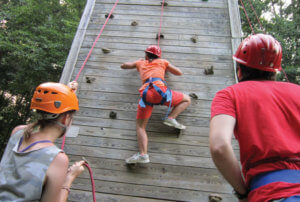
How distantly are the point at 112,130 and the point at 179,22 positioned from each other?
2.53 metres

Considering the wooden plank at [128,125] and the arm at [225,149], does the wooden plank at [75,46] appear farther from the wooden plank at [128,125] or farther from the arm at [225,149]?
the arm at [225,149]

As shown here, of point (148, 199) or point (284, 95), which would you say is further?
point (148, 199)

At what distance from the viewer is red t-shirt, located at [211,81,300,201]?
97cm

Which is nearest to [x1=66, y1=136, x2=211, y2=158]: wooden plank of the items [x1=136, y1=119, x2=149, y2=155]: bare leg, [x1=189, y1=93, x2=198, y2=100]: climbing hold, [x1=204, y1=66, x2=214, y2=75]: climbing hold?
[x1=136, y1=119, x2=149, y2=155]: bare leg

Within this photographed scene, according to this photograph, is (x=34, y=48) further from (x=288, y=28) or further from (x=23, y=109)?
(x=288, y=28)

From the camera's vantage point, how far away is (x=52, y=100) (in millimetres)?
1406

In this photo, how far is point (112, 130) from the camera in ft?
9.78

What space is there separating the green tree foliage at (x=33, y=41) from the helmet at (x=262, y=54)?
641 centimetres

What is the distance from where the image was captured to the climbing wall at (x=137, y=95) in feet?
8.38

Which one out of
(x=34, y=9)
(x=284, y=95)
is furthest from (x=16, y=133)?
(x=34, y=9)

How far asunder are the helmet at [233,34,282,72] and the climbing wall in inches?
67.2

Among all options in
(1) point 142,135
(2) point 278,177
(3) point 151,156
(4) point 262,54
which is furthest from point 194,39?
(2) point 278,177

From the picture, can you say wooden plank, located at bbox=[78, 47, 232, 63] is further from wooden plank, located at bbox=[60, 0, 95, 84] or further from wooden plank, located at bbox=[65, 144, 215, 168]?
wooden plank, located at bbox=[65, 144, 215, 168]

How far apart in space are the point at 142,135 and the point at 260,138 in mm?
1817
